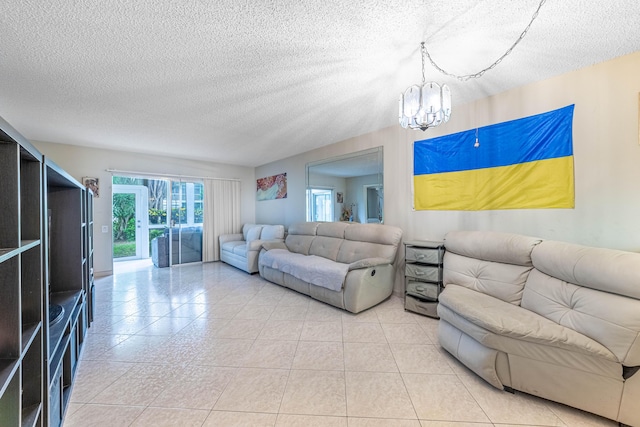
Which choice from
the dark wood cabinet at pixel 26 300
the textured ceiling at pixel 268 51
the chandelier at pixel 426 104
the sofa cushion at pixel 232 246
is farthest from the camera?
the sofa cushion at pixel 232 246

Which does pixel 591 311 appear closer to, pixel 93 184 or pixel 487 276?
pixel 487 276

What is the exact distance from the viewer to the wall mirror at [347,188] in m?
3.74

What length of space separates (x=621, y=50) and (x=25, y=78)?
478 centimetres

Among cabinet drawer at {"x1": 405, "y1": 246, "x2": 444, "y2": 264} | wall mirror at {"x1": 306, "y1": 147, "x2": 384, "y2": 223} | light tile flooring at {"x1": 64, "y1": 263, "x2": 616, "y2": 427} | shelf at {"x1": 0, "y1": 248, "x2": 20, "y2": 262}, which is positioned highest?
wall mirror at {"x1": 306, "y1": 147, "x2": 384, "y2": 223}

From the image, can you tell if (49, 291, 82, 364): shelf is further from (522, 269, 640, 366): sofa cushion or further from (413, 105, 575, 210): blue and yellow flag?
(413, 105, 575, 210): blue and yellow flag

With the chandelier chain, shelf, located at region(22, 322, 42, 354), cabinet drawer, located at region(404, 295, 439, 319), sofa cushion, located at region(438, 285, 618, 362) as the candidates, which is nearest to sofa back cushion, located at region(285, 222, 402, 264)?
cabinet drawer, located at region(404, 295, 439, 319)

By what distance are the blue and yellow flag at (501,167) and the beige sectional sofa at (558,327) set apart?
55cm

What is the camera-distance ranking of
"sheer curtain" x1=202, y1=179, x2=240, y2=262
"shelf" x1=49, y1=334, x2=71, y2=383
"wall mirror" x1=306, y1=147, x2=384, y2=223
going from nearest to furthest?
"shelf" x1=49, y1=334, x2=71, y2=383 → "wall mirror" x1=306, y1=147, x2=384, y2=223 → "sheer curtain" x1=202, y1=179, x2=240, y2=262

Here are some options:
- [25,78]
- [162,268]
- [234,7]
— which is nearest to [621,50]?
[234,7]

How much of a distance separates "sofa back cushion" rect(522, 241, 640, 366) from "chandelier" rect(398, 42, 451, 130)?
1356 mm

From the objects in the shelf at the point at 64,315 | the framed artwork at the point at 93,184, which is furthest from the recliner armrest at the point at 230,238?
the shelf at the point at 64,315

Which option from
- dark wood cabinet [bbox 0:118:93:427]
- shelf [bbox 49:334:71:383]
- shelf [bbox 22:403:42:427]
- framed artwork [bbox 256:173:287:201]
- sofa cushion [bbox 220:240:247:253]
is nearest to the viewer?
dark wood cabinet [bbox 0:118:93:427]

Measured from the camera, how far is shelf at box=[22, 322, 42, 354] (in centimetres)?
90

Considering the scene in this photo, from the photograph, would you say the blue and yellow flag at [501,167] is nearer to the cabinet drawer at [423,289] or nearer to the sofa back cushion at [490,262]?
the sofa back cushion at [490,262]
